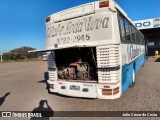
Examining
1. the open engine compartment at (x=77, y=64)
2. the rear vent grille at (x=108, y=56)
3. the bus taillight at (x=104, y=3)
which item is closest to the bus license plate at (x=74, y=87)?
the open engine compartment at (x=77, y=64)

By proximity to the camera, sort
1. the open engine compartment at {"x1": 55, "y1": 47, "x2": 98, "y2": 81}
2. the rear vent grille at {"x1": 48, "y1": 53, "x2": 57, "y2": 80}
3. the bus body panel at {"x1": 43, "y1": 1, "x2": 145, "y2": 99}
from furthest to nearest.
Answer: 1. the rear vent grille at {"x1": 48, "y1": 53, "x2": 57, "y2": 80}
2. the open engine compartment at {"x1": 55, "y1": 47, "x2": 98, "y2": 81}
3. the bus body panel at {"x1": 43, "y1": 1, "x2": 145, "y2": 99}

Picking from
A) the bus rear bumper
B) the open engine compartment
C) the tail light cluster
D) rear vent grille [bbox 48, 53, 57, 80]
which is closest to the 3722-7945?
the open engine compartment

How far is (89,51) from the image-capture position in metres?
6.12

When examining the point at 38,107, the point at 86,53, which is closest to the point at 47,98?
the point at 38,107

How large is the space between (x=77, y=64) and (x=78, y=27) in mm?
1341

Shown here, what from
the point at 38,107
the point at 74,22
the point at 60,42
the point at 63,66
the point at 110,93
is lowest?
the point at 38,107

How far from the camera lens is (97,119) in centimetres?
479

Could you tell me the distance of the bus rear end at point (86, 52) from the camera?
5250 mm

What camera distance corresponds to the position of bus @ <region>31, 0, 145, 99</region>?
5.25m

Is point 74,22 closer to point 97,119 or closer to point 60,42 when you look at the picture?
point 60,42

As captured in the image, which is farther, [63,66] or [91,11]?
[63,66]

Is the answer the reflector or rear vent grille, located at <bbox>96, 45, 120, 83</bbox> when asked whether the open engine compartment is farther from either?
the reflector

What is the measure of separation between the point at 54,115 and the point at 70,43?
2459 millimetres

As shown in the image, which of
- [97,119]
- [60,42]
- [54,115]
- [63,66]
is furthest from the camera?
[63,66]
